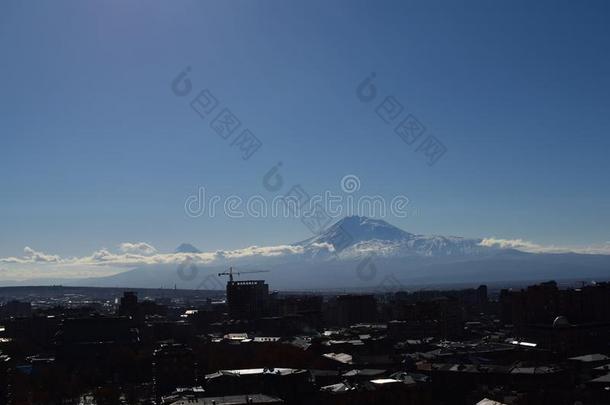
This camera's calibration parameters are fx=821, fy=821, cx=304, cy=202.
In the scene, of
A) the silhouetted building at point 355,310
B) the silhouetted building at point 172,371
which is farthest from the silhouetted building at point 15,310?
the silhouetted building at point 172,371

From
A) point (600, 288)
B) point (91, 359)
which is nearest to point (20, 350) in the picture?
point (91, 359)

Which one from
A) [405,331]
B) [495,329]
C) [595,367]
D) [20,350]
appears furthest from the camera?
[495,329]

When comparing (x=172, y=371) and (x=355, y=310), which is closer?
(x=172, y=371)

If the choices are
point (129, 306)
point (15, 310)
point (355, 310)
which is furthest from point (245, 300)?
point (15, 310)

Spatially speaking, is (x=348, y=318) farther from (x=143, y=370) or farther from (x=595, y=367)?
(x=595, y=367)

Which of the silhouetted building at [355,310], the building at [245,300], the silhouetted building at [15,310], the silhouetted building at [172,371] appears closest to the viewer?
the silhouetted building at [172,371]

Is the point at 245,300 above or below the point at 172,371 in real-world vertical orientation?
above

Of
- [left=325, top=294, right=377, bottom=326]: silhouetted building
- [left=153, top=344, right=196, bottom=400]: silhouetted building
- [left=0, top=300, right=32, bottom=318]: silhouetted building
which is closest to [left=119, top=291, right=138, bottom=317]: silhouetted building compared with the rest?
[left=325, top=294, right=377, bottom=326]: silhouetted building

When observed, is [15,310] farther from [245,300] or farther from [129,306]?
[129,306]

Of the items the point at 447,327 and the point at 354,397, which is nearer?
the point at 354,397

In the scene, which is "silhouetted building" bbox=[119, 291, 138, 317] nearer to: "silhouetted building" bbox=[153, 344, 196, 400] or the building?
the building

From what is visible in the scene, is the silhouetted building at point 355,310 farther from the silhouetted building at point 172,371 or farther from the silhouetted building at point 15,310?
the silhouetted building at point 15,310
